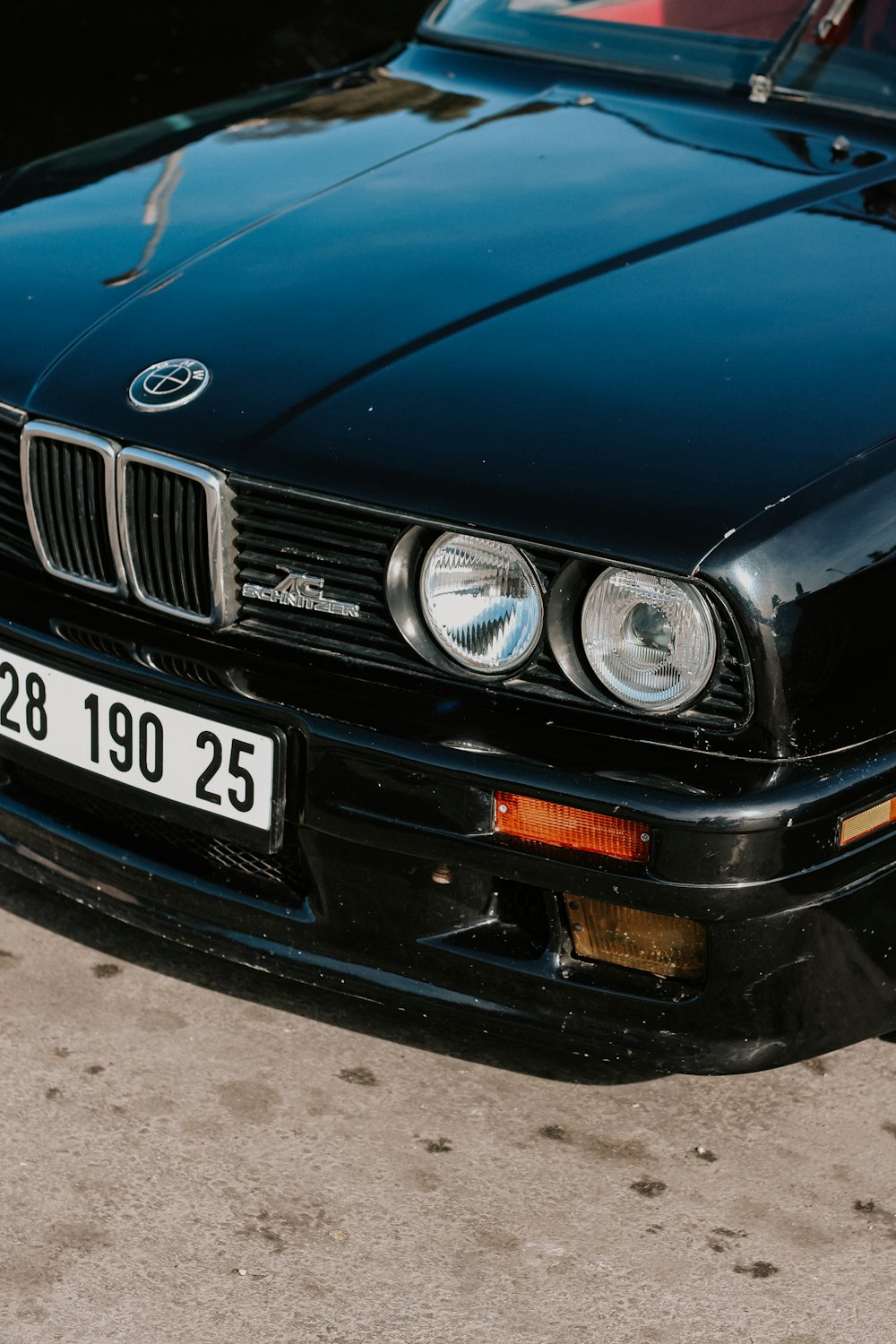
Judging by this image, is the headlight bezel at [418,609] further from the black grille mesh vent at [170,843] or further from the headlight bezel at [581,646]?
the black grille mesh vent at [170,843]

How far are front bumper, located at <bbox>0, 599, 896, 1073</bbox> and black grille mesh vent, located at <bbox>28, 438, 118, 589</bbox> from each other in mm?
105

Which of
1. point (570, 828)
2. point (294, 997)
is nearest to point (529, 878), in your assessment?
point (570, 828)

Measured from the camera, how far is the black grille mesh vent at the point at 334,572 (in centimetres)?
207

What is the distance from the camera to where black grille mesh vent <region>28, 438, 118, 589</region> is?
229 centimetres

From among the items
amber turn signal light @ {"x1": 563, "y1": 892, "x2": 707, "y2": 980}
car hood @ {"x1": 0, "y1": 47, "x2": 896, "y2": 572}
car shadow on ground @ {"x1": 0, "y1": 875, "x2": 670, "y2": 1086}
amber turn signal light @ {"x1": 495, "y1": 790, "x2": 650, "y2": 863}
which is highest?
car hood @ {"x1": 0, "y1": 47, "x2": 896, "y2": 572}

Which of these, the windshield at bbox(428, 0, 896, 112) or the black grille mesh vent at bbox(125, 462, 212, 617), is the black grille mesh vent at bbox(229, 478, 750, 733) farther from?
the windshield at bbox(428, 0, 896, 112)

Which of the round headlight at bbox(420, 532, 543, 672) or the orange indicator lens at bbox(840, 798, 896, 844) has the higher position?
the round headlight at bbox(420, 532, 543, 672)

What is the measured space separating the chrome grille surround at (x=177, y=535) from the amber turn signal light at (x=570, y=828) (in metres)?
0.49

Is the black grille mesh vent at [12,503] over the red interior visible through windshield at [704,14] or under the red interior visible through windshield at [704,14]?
under

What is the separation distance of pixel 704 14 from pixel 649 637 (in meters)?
1.92

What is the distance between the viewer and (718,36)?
3283mm

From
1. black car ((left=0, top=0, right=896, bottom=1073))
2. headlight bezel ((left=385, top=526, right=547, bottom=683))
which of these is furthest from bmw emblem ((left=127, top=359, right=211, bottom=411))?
headlight bezel ((left=385, top=526, right=547, bottom=683))

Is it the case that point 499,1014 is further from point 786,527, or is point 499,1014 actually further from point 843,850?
point 786,527

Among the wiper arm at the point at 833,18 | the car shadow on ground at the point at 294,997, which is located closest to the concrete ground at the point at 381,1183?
the car shadow on ground at the point at 294,997
